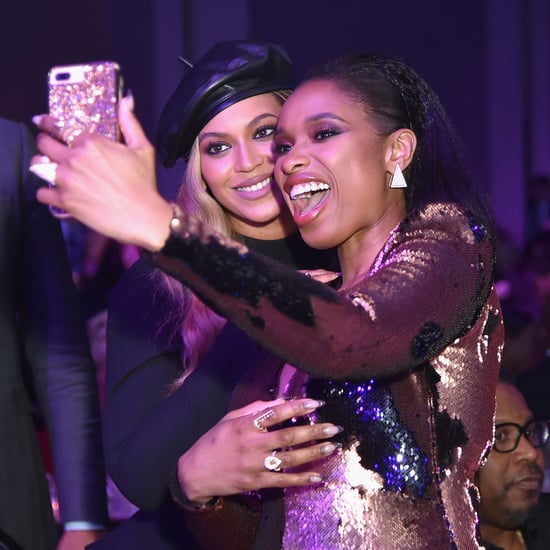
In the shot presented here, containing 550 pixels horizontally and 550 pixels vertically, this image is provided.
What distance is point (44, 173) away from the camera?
1.28 m

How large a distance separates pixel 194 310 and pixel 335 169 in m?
0.69

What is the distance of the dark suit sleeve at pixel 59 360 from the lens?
2.04 meters

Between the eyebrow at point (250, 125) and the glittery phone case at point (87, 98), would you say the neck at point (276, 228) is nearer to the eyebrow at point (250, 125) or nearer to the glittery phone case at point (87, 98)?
the eyebrow at point (250, 125)

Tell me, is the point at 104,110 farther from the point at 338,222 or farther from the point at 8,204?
the point at 8,204

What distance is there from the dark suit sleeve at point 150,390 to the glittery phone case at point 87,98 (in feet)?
2.30

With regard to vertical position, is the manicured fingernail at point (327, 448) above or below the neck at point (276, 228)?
below

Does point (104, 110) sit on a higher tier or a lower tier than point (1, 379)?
higher

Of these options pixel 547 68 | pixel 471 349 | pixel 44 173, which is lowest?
pixel 547 68

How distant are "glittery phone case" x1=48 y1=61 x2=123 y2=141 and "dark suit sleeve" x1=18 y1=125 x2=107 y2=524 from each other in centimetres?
62

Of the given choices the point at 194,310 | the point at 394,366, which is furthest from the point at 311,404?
the point at 194,310

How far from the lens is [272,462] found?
1.51 m

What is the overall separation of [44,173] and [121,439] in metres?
0.82

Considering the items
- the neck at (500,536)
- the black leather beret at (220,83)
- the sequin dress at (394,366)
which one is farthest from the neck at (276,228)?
the neck at (500,536)

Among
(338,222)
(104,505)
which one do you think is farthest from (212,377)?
(338,222)
